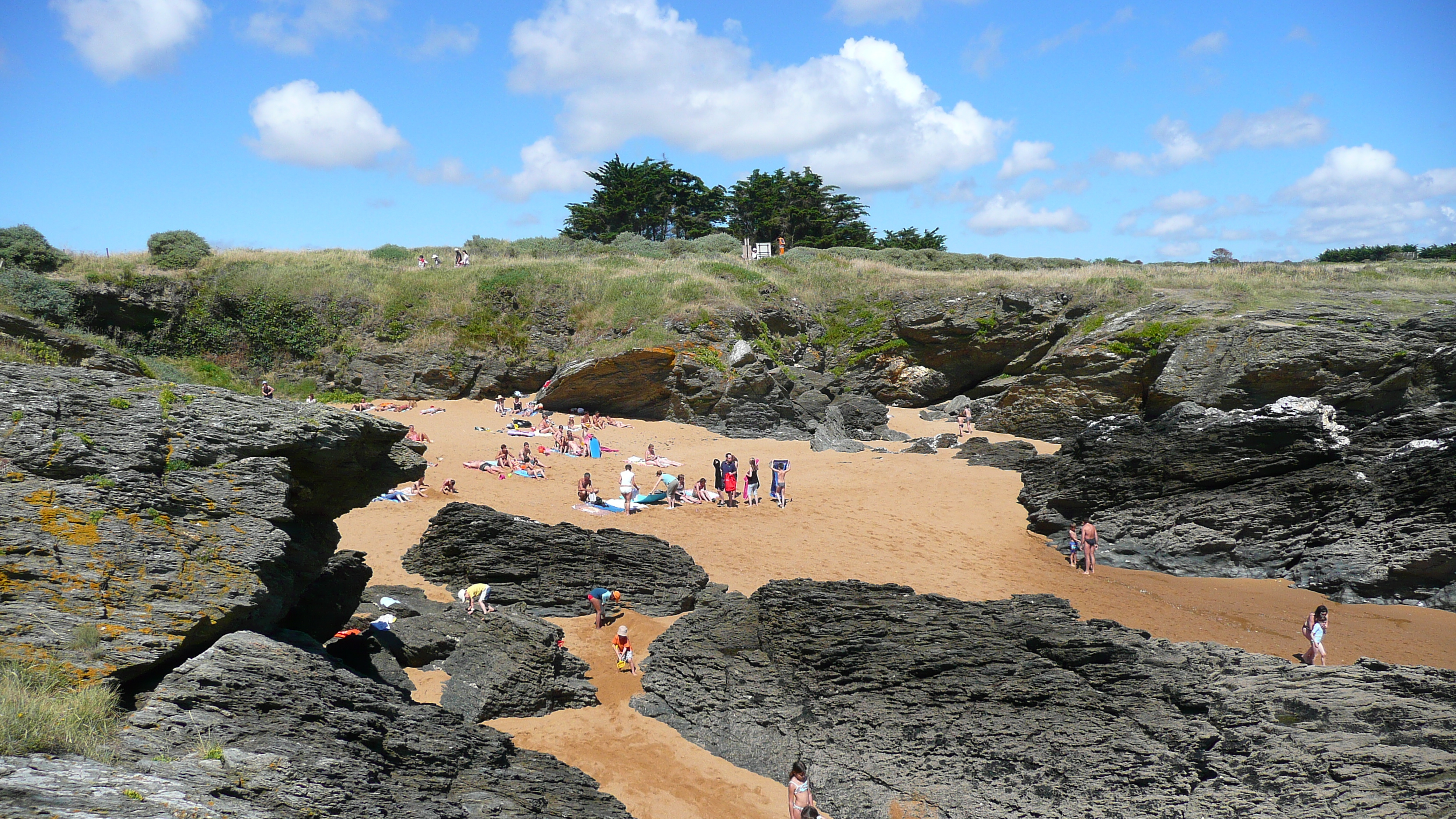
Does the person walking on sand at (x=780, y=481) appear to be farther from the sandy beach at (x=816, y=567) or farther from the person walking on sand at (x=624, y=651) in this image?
the person walking on sand at (x=624, y=651)

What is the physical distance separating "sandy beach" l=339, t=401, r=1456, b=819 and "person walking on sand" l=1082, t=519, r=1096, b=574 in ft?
0.85

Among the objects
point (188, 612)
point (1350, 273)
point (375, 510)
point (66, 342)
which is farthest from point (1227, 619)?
point (1350, 273)

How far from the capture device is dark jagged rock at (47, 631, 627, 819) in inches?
148

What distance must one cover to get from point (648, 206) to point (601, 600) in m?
49.0

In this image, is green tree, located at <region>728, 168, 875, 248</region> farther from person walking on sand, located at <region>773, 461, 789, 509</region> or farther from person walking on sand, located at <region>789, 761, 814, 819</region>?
person walking on sand, located at <region>789, 761, 814, 819</region>

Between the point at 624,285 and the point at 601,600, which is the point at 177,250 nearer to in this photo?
the point at 624,285

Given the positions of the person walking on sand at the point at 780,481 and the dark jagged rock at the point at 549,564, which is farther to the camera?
the person walking on sand at the point at 780,481

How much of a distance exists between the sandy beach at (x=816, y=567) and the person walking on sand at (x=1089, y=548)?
0.26 metres

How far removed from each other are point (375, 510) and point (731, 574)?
24.1ft

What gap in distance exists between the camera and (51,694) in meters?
4.09

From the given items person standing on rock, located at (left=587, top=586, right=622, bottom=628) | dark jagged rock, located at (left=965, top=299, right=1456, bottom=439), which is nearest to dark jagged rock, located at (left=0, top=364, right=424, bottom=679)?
person standing on rock, located at (left=587, top=586, right=622, bottom=628)

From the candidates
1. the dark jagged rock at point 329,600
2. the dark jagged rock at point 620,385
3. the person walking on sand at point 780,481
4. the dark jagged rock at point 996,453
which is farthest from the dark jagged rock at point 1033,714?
the dark jagged rock at point 620,385

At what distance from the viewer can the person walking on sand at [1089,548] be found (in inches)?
547

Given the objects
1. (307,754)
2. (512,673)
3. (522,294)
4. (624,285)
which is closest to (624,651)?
(512,673)
